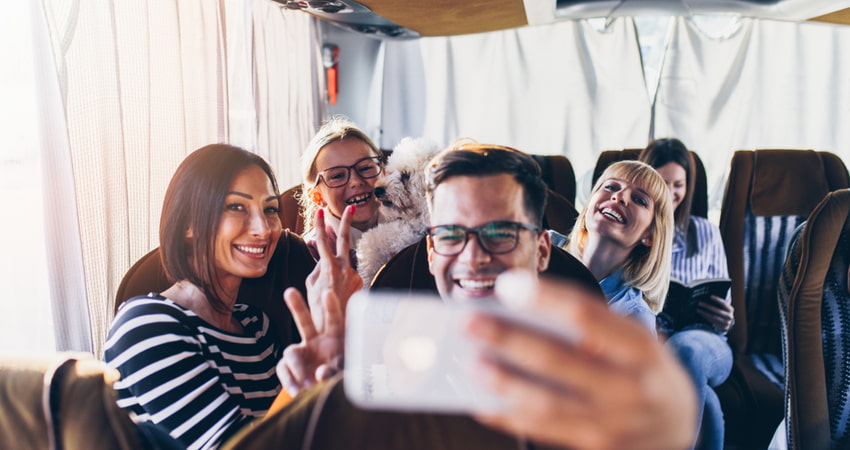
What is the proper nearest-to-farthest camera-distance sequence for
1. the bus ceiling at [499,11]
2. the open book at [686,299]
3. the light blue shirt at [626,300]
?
the light blue shirt at [626,300], the open book at [686,299], the bus ceiling at [499,11]

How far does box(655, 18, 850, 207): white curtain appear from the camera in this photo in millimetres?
3604

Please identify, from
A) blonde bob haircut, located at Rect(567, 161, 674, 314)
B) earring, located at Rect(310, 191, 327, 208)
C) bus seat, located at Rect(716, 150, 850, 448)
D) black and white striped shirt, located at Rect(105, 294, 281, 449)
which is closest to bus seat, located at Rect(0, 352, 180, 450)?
black and white striped shirt, located at Rect(105, 294, 281, 449)

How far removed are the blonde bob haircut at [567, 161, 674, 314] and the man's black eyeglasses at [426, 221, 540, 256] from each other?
2.72ft

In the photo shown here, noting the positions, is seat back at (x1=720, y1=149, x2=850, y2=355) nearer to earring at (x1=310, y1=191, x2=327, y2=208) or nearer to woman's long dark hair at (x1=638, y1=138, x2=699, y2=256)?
woman's long dark hair at (x1=638, y1=138, x2=699, y2=256)

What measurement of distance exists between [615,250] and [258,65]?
1973mm

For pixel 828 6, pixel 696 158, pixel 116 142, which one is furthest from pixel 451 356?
pixel 828 6

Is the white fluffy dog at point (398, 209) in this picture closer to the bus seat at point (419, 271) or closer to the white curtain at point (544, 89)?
the bus seat at point (419, 271)

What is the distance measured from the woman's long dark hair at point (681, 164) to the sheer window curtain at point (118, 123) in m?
1.92

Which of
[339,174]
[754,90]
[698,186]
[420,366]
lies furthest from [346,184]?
[754,90]

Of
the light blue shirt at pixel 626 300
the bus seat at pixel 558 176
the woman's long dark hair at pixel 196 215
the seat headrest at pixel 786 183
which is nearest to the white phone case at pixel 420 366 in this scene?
the woman's long dark hair at pixel 196 215

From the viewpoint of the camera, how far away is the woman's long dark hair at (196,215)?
116 cm

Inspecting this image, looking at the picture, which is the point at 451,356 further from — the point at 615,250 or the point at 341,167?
the point at 341,167

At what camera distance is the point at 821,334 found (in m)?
1.17

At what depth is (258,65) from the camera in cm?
266
